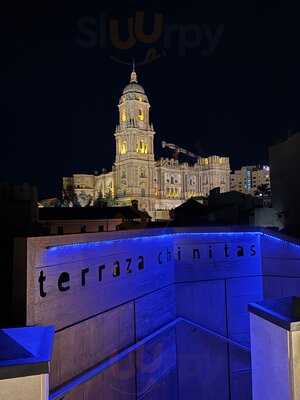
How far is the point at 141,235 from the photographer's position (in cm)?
1538

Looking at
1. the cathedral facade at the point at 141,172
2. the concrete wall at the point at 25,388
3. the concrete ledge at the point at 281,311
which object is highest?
the cathedral facade at the point at 141,172

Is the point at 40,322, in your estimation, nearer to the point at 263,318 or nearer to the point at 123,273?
the point at 123,273

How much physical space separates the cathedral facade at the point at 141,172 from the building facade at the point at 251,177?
129 ft

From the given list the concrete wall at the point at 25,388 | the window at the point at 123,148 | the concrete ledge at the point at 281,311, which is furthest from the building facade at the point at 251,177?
the concrete wall at the point at 25,388

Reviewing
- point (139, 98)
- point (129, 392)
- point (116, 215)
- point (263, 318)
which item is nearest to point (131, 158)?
point (139, 98)

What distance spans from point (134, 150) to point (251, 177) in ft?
218

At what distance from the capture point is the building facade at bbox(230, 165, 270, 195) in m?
126

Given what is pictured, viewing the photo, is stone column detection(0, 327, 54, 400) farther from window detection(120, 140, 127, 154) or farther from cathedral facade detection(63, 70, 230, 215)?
window detection(120, 140, 127, 154)

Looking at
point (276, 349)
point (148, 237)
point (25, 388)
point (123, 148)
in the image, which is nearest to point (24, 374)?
point (25, 388)

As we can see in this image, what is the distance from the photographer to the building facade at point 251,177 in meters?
126

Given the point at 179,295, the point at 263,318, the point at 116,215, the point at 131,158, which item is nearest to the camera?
the point at 263,318

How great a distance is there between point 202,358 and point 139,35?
1516cm

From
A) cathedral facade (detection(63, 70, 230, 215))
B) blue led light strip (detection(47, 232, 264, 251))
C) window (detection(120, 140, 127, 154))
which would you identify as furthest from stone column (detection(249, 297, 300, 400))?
window (detection(120, 140, 127, 154))

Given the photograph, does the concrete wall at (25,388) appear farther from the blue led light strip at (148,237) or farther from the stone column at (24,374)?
the blue led light strip at (148,237)
